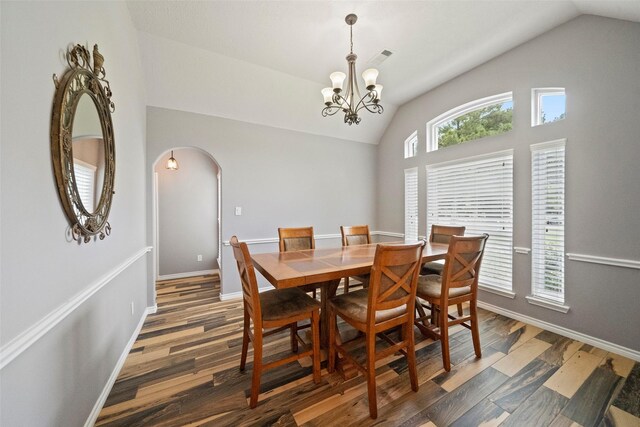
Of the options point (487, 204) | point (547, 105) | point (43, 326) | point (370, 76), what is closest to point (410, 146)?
point (487, 204)

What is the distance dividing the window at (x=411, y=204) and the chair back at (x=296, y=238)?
6.86 feet

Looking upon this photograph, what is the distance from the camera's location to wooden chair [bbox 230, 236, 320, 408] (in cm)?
148

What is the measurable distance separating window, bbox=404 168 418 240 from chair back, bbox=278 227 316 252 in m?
2.09

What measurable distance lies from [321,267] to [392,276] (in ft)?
1.66

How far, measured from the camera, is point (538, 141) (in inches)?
96.8

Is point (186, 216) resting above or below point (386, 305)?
above

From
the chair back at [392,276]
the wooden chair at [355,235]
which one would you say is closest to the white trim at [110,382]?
the chair back at [392,276]

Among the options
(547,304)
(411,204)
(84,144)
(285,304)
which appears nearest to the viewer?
(84,144)

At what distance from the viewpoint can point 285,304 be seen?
1.73 m

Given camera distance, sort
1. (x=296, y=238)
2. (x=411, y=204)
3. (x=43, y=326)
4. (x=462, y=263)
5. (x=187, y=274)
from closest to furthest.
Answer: (x=43, y=326) → (x=462, y=263) → (x=296, y=238) → (x=411, y=204) → (x=187, y=274)

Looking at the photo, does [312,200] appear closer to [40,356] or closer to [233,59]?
[233,59]

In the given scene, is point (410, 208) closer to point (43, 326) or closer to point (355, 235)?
point (355, 235)

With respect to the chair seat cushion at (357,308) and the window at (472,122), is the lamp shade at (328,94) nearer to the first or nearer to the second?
the chair seat cushion at (357,308)

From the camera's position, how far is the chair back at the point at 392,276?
1.43 meters
